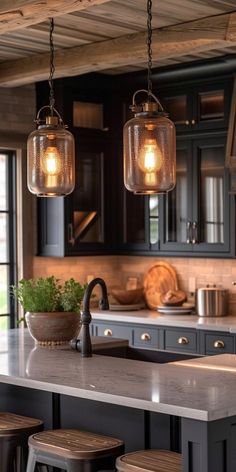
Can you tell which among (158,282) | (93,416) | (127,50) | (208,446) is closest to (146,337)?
(158,282)

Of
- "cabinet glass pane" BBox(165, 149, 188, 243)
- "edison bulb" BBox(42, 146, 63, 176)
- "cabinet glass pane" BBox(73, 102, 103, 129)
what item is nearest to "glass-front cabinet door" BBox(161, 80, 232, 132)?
→ "cabinet glass pane" BBox(165, 149, 188, 243)

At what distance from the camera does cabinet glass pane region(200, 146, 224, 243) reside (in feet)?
21.6

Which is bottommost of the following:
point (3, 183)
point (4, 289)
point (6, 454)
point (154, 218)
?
point (6, 454)

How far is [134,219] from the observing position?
24.0ft

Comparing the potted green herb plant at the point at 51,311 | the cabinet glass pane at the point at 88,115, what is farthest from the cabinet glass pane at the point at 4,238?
the potted green herb plant at the point at 51,311

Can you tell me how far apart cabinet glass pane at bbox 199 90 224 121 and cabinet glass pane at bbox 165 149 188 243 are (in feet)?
1.06

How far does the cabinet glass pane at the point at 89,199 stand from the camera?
7.11m

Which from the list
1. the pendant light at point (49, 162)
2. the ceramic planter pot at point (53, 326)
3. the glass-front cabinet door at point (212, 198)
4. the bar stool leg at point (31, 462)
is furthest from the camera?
the glass-front cabinet door at point (212, 198)

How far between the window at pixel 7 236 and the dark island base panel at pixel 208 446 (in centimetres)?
384

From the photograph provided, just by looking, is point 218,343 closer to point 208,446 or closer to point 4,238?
point 4,238

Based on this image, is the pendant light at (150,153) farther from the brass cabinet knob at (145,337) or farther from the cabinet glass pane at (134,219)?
the cabinet glass pane at (134,219)

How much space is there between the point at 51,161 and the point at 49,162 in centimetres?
1

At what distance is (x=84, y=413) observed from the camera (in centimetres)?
409

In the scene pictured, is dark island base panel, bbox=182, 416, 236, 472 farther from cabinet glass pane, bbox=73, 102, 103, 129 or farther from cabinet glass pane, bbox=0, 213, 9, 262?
cabinet glass pane, bbox=73, 102, 103, 129
